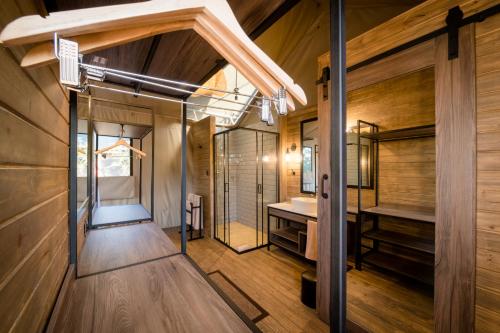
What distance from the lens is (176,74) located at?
1553mm

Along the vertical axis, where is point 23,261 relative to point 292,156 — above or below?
below

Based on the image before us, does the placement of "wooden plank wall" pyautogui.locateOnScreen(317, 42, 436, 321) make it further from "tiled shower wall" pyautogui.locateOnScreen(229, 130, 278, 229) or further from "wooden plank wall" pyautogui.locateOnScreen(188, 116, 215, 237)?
"wooden plank wall" pyautogui.locateOnScreen(188, 116, 215, 237)

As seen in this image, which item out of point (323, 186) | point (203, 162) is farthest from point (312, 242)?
point (203, 162)

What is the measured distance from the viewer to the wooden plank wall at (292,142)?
362 centimetres

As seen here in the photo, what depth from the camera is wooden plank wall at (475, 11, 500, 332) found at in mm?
1099

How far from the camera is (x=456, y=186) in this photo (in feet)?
3.94

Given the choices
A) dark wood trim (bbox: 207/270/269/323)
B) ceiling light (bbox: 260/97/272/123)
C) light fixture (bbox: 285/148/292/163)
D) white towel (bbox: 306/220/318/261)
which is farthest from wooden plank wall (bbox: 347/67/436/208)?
ceiling light (bbox: 260/97/272/123)

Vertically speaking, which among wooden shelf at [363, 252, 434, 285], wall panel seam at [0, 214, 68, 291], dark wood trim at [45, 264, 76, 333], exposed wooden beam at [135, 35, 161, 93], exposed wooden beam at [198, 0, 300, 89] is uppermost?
exposed wooden beam at [198, 0, 300, 89]

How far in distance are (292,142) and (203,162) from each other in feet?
6.55

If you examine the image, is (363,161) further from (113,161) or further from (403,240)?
(113,161)

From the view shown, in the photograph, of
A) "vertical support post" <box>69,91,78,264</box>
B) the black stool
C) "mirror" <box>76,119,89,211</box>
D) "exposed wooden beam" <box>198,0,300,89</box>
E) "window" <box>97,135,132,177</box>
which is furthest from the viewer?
"window" <box>97,135,132,177</box>

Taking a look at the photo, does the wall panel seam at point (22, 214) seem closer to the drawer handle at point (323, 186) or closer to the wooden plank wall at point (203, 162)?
the drawer handle at point (323, 186)

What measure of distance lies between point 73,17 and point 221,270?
293 centimetres

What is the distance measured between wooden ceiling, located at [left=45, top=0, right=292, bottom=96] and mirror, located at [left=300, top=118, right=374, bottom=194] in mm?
2103
